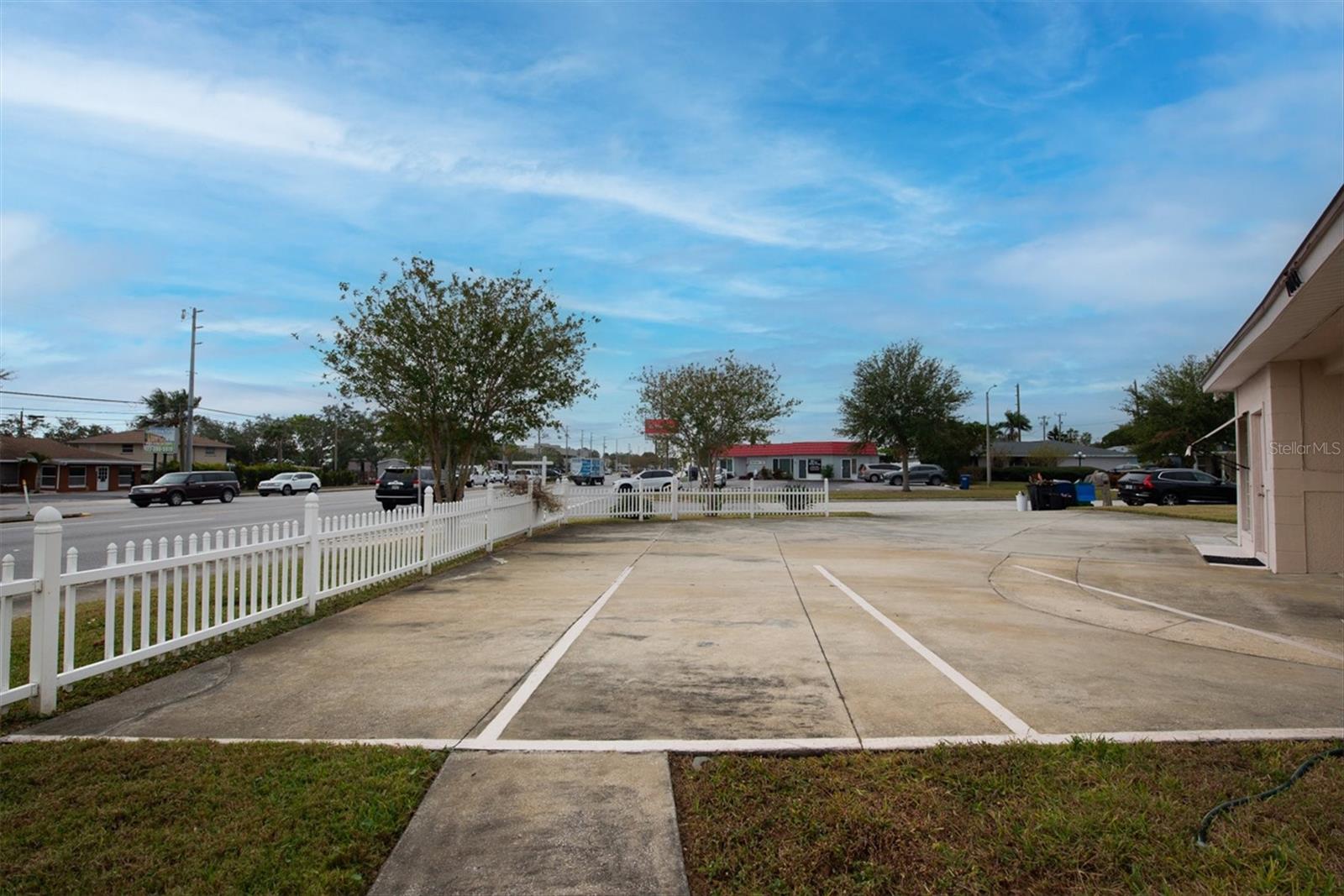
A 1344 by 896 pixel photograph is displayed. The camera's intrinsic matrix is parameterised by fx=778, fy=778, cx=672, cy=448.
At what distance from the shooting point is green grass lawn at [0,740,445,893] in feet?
9.75

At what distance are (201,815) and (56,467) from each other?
65137 mm

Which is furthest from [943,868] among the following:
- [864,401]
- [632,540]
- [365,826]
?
[864,401]

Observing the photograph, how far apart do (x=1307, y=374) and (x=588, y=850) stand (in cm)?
1279

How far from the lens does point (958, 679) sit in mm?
5633

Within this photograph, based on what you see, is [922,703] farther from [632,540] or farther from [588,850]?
[632,540]

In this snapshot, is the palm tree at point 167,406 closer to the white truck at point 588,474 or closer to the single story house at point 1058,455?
the white truck at point 588,474

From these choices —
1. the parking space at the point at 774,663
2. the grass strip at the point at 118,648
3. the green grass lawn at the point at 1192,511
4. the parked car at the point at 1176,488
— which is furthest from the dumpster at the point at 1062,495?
the grass strip at the point at 118,648

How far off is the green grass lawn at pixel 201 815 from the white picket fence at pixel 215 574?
0.91 metres

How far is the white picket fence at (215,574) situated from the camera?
16.0 ft

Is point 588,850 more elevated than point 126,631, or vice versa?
point 126,631

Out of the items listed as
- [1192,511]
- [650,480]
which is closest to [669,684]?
[1192,511]

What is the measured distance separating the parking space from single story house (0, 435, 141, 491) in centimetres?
5606

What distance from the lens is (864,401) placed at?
47.2 m

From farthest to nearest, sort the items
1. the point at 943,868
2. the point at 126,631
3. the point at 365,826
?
the point at 126,631 < the point at 365,826 < the point at 943,868
